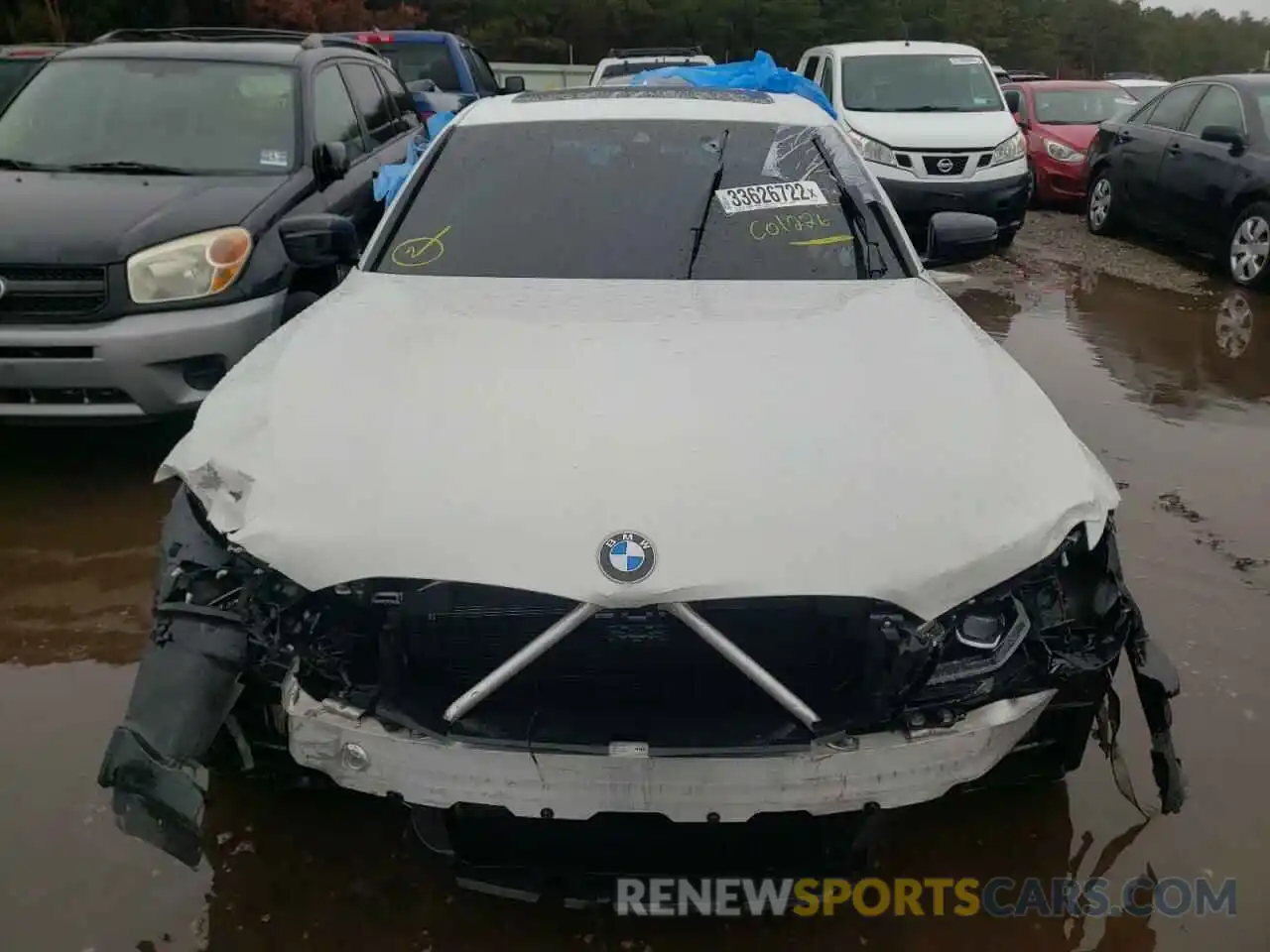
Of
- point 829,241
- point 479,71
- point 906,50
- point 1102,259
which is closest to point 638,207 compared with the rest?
point 829,241

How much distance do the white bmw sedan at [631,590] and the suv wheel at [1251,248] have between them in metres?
6.54

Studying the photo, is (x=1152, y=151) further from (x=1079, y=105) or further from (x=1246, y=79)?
(x=1079, y=105)

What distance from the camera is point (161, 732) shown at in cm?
209

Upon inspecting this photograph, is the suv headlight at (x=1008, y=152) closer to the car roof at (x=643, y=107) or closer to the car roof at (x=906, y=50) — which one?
the car roof at (x=906, y=50)

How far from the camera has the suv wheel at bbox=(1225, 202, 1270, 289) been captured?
26.0ft

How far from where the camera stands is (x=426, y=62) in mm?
11914

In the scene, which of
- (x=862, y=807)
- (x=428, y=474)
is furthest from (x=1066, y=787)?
(x=428, y=474)

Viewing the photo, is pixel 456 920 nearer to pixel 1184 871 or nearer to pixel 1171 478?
pixel 1184 871

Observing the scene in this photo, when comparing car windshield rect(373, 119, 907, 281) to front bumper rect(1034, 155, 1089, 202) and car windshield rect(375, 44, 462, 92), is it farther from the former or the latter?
front bumper rect(1034, 155, 1089, 202)

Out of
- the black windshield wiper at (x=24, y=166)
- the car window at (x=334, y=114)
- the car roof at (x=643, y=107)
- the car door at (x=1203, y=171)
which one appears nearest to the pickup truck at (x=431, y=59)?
the car window at (x=334, y=114)

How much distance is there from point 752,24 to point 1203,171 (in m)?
37.6

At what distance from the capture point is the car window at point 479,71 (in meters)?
12.3

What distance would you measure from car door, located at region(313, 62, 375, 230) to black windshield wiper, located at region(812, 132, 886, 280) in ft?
8.69

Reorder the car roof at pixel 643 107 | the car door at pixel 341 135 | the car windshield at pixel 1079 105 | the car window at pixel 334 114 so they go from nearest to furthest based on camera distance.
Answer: the car roof at pixel 643 107, the car door at pixel 341 135, the car window at pixel 334 114, the car windshield at pixel 1079 105
